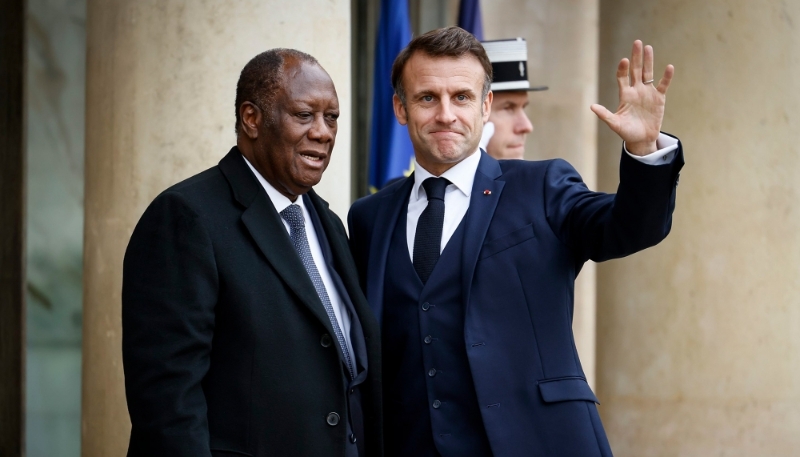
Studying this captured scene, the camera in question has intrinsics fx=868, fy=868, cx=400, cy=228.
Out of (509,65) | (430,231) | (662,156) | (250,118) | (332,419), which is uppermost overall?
(509,65)

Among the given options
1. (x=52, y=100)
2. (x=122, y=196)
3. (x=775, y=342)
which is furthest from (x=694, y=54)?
(x=52, y=100)

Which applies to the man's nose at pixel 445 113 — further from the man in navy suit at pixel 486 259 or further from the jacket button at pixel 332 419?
the jacket button at pixel 332 419

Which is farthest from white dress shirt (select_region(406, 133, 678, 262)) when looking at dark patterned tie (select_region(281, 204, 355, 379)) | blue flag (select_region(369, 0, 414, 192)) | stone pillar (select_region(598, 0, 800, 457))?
stone pillar (select_region(598, 0, 800, 457))

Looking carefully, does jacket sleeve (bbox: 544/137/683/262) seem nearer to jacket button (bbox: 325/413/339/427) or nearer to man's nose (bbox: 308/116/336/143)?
man's nose (bbox: 308/116/336/143)

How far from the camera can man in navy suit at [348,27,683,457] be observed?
8.25 ft

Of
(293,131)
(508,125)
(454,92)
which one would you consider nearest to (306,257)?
(293,131)

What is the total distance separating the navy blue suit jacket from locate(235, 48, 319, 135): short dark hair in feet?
2.20

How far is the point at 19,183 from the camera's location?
18.1 feet

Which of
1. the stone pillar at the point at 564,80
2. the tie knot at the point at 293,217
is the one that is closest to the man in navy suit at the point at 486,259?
the tie knot at the point at 293,217

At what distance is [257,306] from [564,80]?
4005 millimetres

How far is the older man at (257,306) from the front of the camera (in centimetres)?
227

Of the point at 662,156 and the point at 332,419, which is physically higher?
the point at 662,156

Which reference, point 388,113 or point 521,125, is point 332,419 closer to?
point 521,125

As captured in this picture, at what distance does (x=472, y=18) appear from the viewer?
18.9ft
